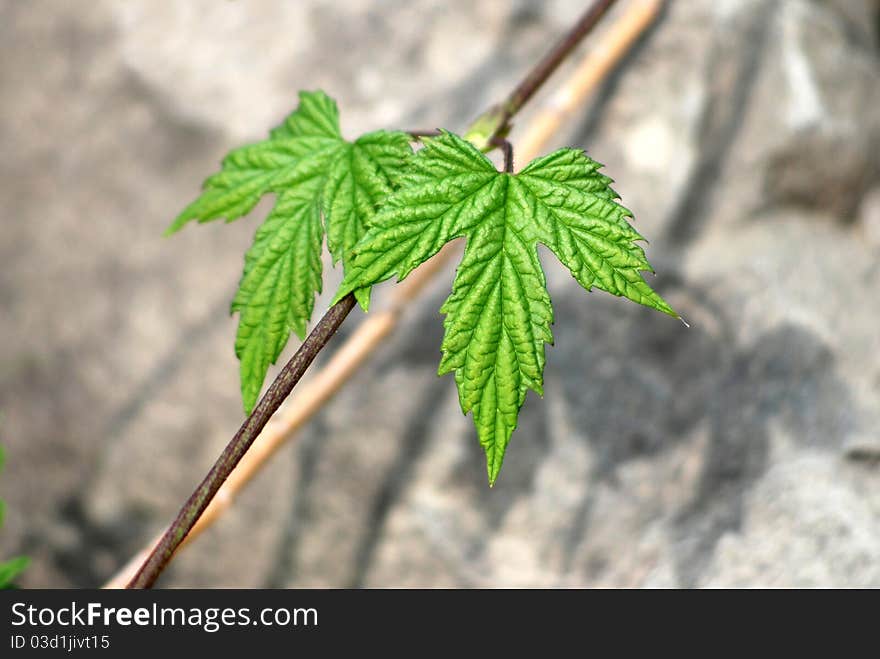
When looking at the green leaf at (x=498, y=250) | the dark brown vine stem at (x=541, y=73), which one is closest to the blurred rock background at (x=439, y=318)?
the dark brown vine stem at (x=541, y=73)

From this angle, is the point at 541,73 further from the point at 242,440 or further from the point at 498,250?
the point at 242,440

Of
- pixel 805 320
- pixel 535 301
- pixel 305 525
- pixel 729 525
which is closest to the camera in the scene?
pixel 535 301

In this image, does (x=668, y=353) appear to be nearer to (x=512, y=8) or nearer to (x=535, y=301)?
(x=512, y=8)

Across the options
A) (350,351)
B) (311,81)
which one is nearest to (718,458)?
(350,351)

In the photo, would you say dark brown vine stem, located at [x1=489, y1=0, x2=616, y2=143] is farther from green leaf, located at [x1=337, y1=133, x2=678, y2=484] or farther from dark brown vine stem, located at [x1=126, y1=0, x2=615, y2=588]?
dark brown vine stem, located at [x1=126, y1=0, x2=615, y2=588]

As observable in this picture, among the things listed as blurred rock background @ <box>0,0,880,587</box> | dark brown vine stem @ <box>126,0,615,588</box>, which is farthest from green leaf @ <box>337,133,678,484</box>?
blurred rock background @ <box>0,0,880,587</box>

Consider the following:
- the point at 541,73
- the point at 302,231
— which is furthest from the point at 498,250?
the point at 541,73
